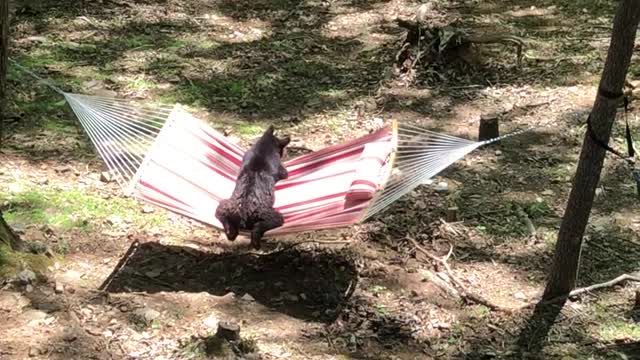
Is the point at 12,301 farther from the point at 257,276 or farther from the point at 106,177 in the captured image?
the point at 106,177

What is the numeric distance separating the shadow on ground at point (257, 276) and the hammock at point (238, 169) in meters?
0.26

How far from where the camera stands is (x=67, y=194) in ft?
13.2

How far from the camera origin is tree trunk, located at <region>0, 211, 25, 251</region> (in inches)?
124

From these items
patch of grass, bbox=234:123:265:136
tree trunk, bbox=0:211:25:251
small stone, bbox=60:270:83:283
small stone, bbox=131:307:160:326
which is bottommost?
small stone, bbox=131:307:160:326

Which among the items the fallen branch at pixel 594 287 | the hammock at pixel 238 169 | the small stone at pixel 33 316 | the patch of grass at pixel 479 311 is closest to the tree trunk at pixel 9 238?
the small stone at pixel 33 316

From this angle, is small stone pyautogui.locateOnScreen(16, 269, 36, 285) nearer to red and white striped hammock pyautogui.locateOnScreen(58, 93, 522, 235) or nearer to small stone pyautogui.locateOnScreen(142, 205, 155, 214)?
red and white striped hammock pyautogui.locateOnScreen(58, 93, 522, 235)

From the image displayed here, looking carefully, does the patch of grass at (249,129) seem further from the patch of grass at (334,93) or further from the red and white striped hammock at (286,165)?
the red and white striped hammock at (286,165)

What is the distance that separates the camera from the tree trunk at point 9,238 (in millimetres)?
3148

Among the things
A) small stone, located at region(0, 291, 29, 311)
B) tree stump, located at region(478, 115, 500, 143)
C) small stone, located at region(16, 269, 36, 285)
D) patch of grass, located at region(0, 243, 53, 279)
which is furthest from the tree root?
small stone, located at region(0, 291, 29, 311)

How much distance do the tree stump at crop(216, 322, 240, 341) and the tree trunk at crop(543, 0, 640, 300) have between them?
1.33 metres

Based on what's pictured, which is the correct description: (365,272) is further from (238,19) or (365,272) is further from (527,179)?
(238,19)

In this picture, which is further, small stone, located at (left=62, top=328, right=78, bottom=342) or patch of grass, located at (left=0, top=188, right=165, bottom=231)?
patch of grass, located at (left=0, top=188, right=165, bottom=231)

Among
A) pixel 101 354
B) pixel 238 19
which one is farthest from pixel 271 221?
pixel 238 19

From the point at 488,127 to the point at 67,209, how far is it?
95.1 inches
